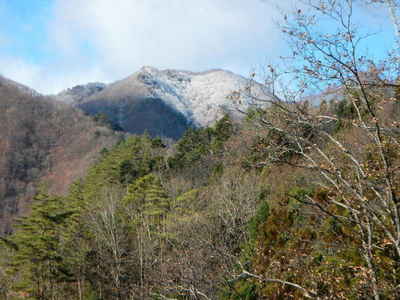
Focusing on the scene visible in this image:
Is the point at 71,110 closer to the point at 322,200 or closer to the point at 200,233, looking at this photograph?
the point at 200,233

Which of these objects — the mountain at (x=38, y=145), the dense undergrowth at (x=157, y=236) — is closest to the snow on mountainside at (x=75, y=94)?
the mountain at (x=38, y=145)

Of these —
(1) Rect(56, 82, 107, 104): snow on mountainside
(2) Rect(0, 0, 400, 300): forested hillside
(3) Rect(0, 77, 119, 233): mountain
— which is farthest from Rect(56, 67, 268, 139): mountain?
(2) Rect(0, 0, 400, 300): forested hillside

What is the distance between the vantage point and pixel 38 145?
90.2m

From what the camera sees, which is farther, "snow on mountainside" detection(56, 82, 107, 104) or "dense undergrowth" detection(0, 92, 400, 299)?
"snow on mountainside" detection(56, 82, 107, 104)

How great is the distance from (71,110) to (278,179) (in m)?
96.8

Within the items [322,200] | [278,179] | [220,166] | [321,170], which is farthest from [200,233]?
[321,170]

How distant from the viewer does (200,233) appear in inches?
589

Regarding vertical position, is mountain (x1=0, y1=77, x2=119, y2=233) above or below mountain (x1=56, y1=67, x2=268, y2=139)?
below

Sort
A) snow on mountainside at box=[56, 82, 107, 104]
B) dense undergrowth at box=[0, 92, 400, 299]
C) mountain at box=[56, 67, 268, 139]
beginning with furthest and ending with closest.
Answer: snow on mountainside at box=[56, 82, 107, 104] < mountain at box=[56, 67, 268, 139] < dense undergrowth at box=[0, 92, 400, 299]

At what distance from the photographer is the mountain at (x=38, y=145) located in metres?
73.8

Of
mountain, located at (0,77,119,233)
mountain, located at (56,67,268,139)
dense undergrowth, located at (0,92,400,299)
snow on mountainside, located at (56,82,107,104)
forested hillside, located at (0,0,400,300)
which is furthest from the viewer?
snow on mountainside, located at (56,82,107,104)

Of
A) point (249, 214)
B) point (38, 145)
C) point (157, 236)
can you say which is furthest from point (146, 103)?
point (249, 214)

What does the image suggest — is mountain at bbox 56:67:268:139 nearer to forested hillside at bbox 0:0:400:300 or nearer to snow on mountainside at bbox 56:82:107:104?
snow on mountainside at bbox 56:82:107:104

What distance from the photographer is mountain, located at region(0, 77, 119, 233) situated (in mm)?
73812
